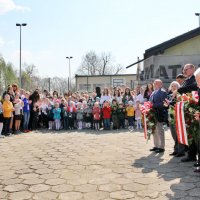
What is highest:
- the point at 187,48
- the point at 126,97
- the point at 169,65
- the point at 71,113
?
the point at 187,48

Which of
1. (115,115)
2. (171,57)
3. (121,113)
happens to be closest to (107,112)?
(115,115)

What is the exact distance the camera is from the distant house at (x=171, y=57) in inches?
634

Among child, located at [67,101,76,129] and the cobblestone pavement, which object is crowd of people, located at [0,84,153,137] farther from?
the cobblestone pavement

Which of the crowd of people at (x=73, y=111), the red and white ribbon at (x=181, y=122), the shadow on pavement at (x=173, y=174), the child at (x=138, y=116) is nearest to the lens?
the shadow on pavement at (x=173, y=174)

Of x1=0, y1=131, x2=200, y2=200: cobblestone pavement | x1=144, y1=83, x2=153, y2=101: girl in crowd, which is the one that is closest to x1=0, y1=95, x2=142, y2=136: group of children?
x1=144, y1=83, x2=153, y2=101: girl in crowd

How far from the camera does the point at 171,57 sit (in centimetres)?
1622

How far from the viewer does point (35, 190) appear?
205 inches

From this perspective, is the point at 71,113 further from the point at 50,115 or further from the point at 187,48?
the point at 187,48

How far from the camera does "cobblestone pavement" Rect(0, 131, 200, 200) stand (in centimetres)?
498

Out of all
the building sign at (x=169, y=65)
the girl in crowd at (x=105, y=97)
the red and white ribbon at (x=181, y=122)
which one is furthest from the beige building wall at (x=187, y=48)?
the red and white ribbon at (x=181, y=122)

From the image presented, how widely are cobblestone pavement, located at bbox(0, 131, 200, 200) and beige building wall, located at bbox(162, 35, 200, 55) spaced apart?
453 inches

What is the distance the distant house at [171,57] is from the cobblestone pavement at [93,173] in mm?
7378

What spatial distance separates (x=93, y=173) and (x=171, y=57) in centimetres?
1135

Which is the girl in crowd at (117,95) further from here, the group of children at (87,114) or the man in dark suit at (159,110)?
the man in dark suit at (159,110)
